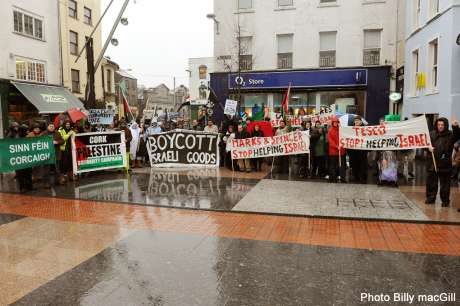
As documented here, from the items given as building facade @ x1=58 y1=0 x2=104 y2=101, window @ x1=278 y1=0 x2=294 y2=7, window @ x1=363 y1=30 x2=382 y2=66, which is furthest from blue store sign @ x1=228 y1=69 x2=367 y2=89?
building facade @ x1=58 y1=0 x2=104 y2=101

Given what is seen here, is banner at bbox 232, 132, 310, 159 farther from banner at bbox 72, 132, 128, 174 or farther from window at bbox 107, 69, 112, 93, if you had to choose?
window at bbox 107, 69, 112, 93

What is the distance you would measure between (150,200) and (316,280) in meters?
5.09

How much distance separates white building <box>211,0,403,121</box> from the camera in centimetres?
2194

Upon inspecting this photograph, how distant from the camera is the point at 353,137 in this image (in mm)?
10914

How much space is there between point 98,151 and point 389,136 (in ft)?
28.4

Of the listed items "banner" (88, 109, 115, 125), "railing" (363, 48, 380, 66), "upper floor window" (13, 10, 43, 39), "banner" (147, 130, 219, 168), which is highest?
"upper floor window" (13, 10, 43, 39)

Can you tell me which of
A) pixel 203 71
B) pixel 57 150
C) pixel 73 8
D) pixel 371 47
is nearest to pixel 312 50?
pixel 371 47

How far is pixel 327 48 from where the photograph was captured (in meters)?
22.8

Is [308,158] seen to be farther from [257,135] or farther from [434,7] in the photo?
[434,7]

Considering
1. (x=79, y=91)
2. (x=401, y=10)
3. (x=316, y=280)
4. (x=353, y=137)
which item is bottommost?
(x=316, y=280)

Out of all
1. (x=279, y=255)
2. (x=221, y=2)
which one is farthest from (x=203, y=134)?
(x=221, y=2)

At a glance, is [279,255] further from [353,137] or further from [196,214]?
[353,137]

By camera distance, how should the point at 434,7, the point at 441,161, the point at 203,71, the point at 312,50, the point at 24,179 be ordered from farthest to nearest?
the point at 203,71, the point at 312,50, the point at 434,7, the point at 24,179, the point at 441,161

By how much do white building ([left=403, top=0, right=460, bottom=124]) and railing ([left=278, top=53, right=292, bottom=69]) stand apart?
687 cm
